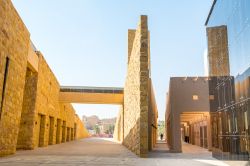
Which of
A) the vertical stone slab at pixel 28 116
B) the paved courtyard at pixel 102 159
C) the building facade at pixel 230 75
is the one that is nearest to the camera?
the building facade at pixel 230 75

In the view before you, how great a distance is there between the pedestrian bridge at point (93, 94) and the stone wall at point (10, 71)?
14567mm

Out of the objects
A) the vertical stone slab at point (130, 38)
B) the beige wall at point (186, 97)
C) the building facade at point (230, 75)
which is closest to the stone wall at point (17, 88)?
the vertical stone slab at point (130, 38)

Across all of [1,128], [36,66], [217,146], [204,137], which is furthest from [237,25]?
[204,137]

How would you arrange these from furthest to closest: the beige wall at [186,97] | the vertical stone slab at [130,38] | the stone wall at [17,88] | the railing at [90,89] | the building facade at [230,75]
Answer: the railing at [90,89] < the vertical stone slab at [130,38] < the beige wall at [186,97] < the stone wall at [17,88] < the building facade at [230,75]

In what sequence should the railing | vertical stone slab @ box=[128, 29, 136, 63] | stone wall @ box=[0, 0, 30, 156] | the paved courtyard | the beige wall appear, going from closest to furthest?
the paved courtyard → stone wall @ box=[0, 0, 30, 156] → the beige wall → vertical stone slab @ box=[128, 29, 136, 63] → the railing

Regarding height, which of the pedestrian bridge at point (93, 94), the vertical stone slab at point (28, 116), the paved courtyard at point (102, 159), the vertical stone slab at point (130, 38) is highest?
the vertical stone slab at point (130, 38)

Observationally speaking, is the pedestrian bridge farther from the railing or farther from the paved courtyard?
the paved courtyard

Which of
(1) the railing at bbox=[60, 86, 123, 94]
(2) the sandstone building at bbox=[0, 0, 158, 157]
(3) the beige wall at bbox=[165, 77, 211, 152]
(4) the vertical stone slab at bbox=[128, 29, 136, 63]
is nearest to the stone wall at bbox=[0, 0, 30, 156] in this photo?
(2) the sandstone building at bbox=[0, 0, 158, 157]

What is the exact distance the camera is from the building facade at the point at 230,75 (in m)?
7.97

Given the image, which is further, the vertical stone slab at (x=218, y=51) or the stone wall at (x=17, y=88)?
the stone wall at (x=17, y=88)

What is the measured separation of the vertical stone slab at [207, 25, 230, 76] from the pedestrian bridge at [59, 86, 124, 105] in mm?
15942

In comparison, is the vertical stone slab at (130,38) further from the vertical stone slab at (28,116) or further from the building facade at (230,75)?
the building facade at (230,75)

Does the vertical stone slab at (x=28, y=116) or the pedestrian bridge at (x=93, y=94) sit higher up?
the pedestrian bridge at (x=93, y=94)

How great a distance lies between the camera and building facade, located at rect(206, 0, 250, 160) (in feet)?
26.1
